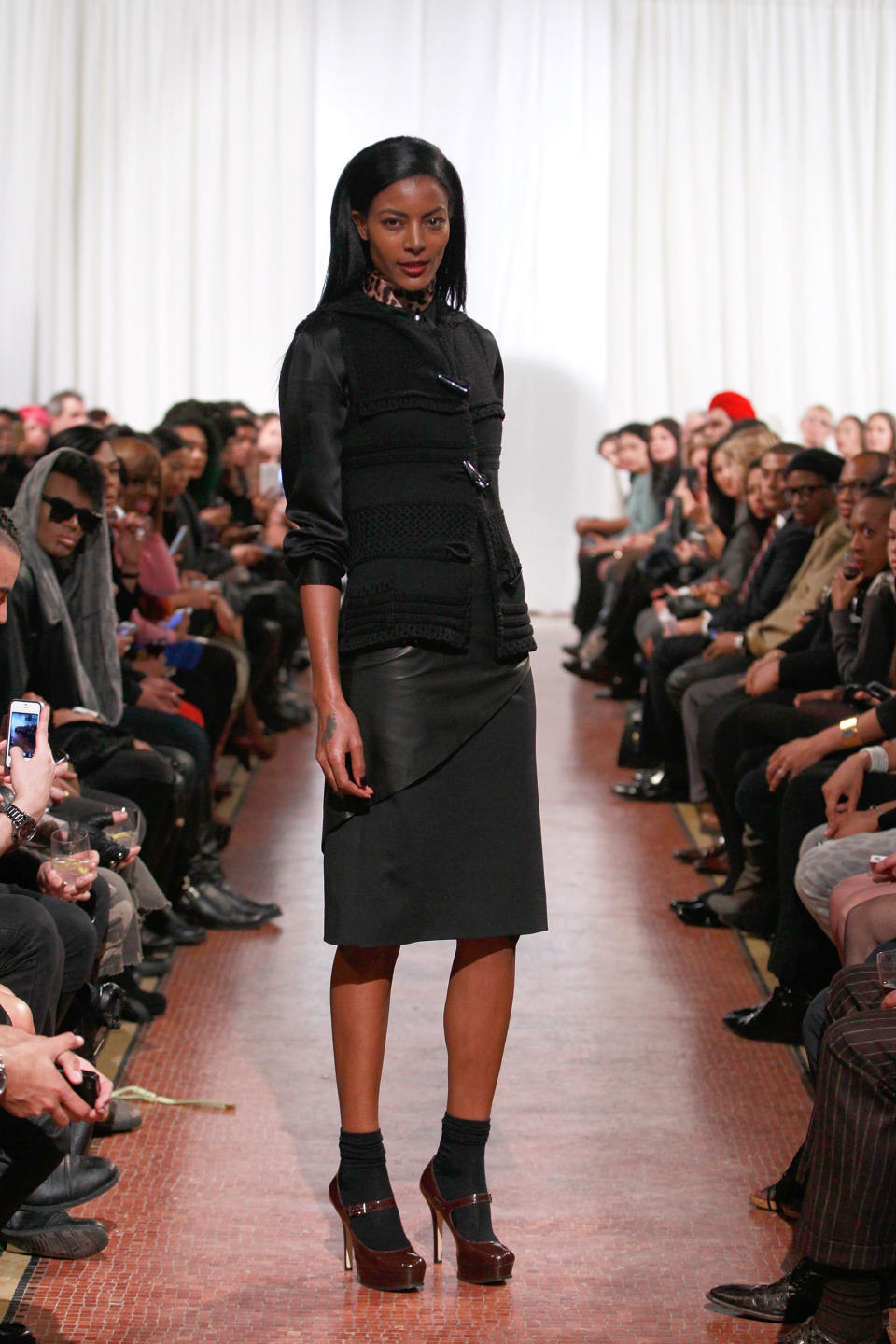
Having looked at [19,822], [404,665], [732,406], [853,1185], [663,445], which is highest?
[732,406]

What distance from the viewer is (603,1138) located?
2939mm

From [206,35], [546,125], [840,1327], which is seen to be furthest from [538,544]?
[840,1327]

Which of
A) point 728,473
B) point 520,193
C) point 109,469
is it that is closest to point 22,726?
point 109,469

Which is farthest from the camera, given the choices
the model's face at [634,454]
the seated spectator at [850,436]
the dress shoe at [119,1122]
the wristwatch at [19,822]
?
the seated spectator at [850,436]

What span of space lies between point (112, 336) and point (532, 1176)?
35.4ft

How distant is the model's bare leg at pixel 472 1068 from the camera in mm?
2346

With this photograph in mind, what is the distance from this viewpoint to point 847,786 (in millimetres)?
3322

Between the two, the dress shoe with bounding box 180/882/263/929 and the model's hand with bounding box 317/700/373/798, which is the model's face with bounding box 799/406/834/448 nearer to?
the dress shoe with bounding box 180/882/263/929

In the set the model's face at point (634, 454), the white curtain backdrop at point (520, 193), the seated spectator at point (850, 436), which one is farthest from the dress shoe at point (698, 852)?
the white curtain backdrop at point (520, 193)

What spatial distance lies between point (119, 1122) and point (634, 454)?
7.15 m

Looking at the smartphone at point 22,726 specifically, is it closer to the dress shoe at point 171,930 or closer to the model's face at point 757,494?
the dress shoe at point 171,930

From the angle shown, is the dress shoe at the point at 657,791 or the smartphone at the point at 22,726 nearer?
the smartphone at the point at 22,726

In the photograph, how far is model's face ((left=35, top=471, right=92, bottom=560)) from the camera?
369 cm

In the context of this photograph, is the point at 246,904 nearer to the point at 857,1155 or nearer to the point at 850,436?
the point at 857,1155
